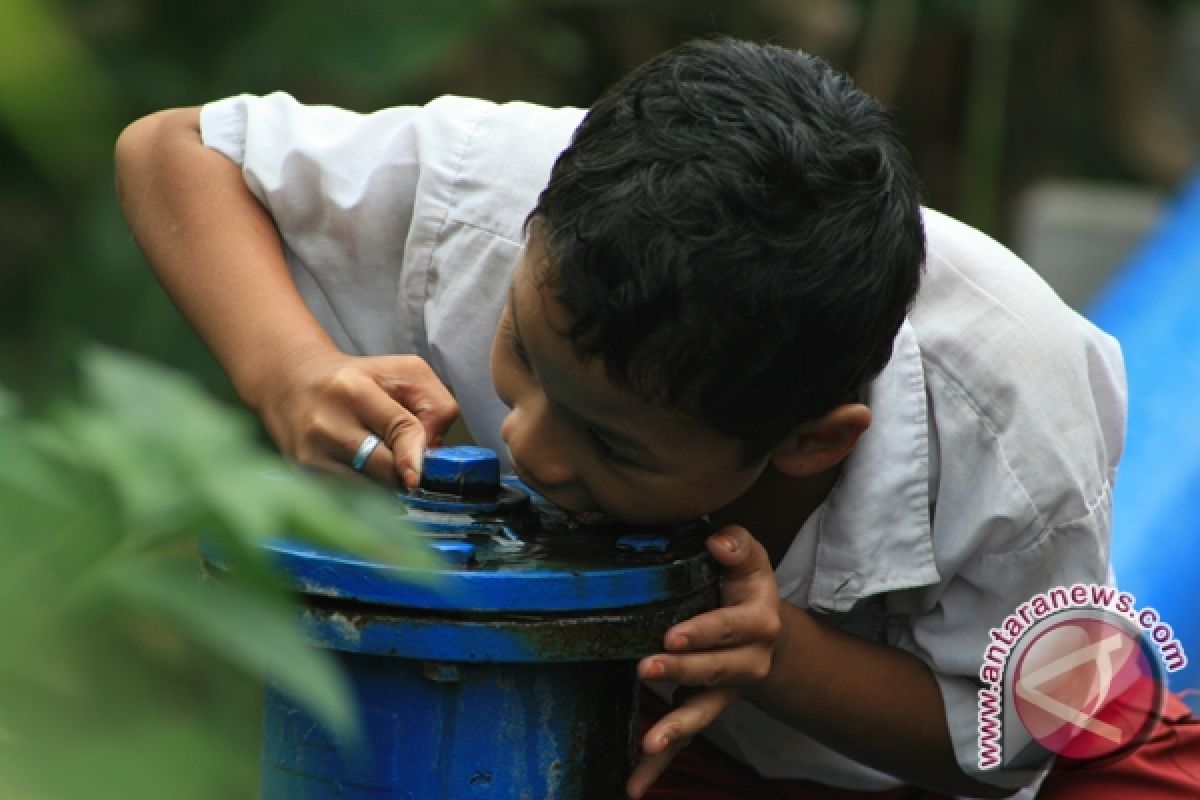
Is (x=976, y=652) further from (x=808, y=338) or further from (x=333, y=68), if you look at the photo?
(x=333, y=68)

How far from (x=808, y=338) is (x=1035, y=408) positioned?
370 millimetres

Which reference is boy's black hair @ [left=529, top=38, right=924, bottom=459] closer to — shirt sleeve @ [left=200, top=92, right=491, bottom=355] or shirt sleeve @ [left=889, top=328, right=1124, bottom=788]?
shirt sleeve @ [left=889, top=328, right=1124, bottom=788]

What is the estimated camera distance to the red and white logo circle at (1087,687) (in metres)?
→ 1.78

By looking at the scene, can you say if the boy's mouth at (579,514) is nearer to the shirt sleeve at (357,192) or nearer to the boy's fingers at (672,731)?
the boy's fingers at (672,731)

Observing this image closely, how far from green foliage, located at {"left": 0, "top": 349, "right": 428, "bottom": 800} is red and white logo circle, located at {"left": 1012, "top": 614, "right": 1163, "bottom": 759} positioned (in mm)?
1187

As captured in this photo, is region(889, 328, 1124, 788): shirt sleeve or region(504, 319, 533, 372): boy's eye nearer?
region(504, 319, 533, 372): boy's eye

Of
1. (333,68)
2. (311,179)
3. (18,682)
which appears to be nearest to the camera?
(18,682)

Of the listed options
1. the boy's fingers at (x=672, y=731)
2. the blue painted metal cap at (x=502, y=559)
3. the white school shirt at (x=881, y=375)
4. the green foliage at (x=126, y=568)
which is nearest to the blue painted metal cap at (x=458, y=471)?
the blue painted metal cap at (x=502, y=559)

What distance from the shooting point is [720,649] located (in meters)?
1.41

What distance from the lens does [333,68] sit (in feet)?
12.4

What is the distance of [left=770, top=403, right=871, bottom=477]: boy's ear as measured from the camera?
5.03ft

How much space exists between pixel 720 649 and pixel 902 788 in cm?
69

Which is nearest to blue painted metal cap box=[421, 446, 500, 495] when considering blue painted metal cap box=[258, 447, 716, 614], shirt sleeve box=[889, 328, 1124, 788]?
blue painted metal cap box=[258, 447, 716, 614]

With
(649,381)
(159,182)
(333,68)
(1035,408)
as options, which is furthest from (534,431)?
(333,68)
